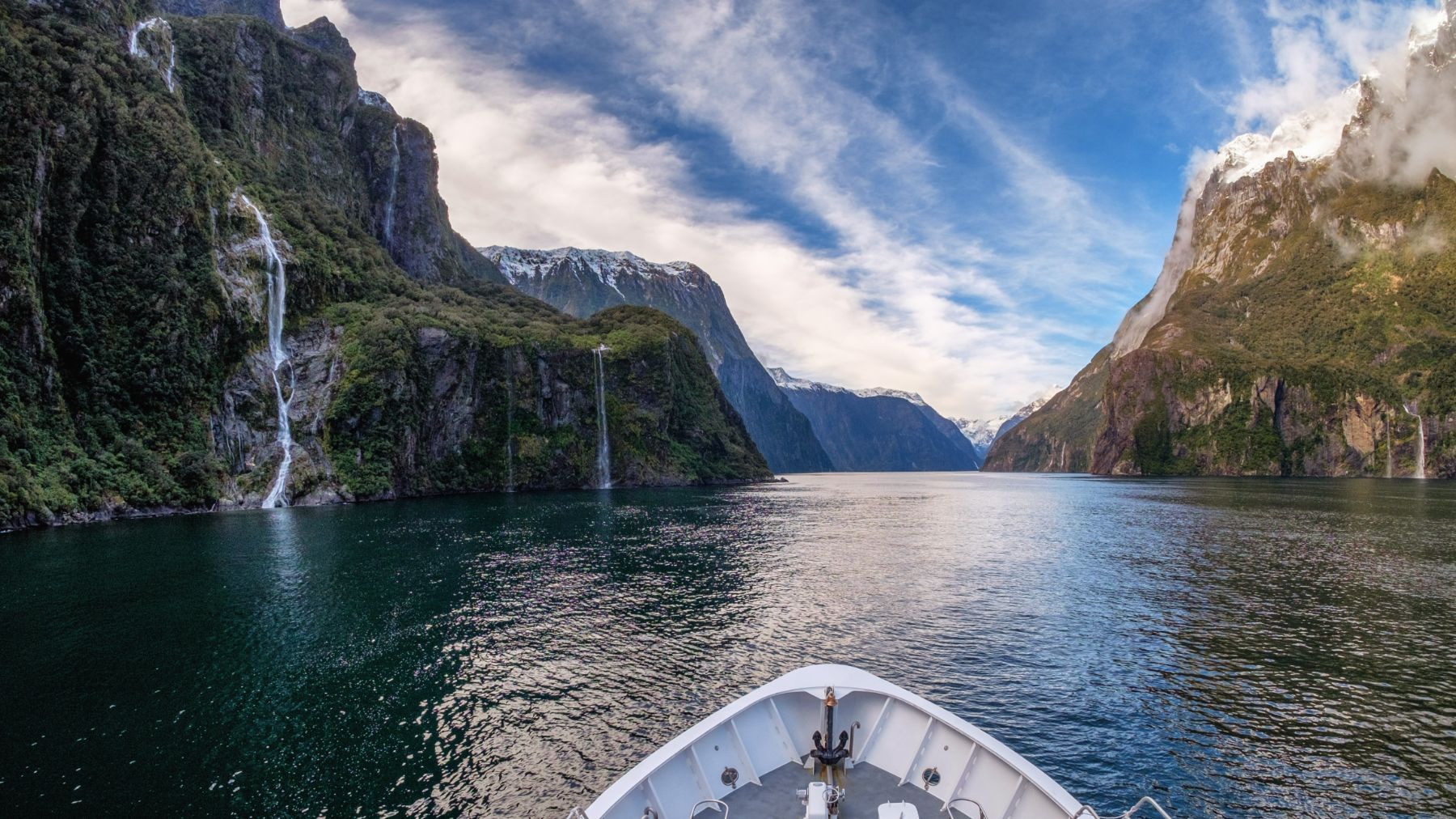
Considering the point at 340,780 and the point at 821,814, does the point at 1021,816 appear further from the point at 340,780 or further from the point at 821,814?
the point at 340,780

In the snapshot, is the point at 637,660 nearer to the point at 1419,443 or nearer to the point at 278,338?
the point at 278,338

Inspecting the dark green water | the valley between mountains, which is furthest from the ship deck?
the valley between mountains

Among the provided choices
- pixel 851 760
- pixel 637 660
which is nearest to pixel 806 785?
pixel 851 760

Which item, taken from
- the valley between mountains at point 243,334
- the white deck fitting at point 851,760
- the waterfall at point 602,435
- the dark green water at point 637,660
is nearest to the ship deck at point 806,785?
the white deck fitting at point 851,760

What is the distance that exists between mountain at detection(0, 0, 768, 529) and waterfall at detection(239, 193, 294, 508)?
40 cm

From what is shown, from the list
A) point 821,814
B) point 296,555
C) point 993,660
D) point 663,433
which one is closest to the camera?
point 821,814

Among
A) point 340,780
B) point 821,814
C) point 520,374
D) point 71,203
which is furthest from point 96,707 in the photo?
point 520,374

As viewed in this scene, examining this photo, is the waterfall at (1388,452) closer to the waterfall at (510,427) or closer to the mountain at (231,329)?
the mountain at (231,329)

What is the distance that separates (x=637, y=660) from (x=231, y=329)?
327 ft

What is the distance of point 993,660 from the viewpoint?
2652 centimetres

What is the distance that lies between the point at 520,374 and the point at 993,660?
5239 inches

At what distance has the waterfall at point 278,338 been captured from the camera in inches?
3757

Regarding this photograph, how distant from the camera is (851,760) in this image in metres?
13.5

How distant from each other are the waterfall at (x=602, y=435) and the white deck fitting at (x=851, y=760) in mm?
134157
